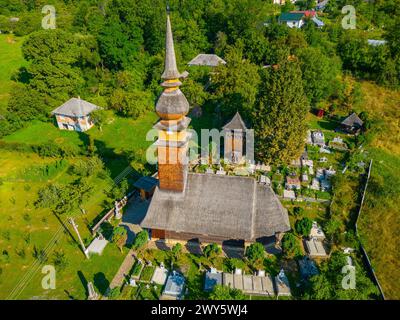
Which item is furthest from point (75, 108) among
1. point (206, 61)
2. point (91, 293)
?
point (91, 293)

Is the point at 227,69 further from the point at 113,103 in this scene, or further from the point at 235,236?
the point at 235,236

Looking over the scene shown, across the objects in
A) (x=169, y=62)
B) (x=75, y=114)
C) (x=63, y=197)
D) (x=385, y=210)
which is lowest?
(x=385, y=210)

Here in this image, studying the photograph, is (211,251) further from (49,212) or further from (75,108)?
(75,108)

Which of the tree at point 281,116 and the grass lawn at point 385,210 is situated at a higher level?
the tree at point 281,116

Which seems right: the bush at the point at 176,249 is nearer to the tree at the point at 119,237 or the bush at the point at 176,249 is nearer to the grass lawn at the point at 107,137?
the tree at the point at 119,237

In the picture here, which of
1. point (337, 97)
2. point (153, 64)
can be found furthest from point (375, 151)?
point (153, 64)

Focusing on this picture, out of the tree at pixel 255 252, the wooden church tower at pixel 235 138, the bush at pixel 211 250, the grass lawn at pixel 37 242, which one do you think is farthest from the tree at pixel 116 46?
the tree at pixel 255 252

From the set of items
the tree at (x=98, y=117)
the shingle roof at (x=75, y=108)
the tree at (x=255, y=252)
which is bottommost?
the tree at (x=255, y=252)

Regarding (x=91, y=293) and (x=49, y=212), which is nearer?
(x=91, y=293)
